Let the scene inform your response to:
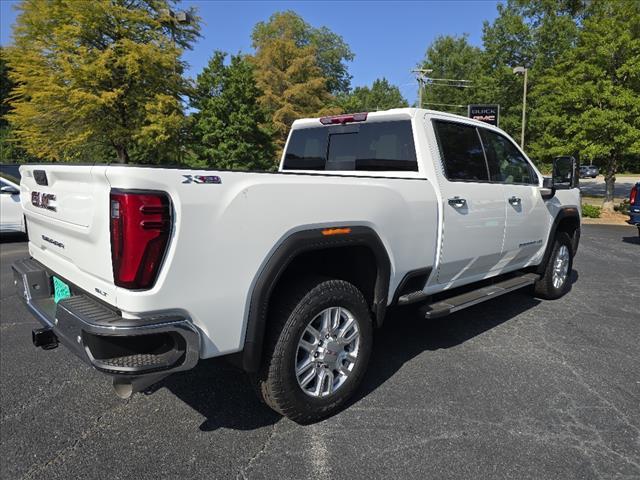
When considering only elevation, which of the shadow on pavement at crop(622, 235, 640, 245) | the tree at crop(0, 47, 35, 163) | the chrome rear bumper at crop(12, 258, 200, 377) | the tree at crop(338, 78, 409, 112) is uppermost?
the tree at crop(338, 78, 409, 112)

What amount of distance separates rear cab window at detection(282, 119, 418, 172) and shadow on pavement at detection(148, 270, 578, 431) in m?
1.54

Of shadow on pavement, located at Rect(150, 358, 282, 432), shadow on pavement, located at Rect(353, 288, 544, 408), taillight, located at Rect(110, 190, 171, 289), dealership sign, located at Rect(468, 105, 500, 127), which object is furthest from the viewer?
dealership sign, located at Rect(468, 105, 500, 127)

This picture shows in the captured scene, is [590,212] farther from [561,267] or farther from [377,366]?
[377,366]

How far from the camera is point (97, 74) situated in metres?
19.1

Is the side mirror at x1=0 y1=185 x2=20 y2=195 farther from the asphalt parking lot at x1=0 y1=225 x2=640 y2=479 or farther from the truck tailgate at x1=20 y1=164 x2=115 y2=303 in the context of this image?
the truck tailgate at x1=20 y1=164 x2=115 y2=303

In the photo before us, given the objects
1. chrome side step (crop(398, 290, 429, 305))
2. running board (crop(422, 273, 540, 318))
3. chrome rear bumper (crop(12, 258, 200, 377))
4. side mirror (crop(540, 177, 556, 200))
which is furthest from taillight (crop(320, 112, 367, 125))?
chrome rear bumper (crop(12, 258, 200, 377))

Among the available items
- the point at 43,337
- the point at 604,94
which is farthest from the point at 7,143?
the point at 43,337

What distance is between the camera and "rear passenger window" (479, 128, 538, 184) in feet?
14.0

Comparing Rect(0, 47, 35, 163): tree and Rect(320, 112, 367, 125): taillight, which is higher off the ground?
Rect(0, 47, 35, 163): tree

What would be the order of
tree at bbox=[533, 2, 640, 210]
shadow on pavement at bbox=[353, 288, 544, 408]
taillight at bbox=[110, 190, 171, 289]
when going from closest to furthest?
taillight at bbox=[110, 190, 171, 289] → shadow on pavement at bbox=[353, 288, 544, 408] → tree at bbox=[533, 2, 640, 210]

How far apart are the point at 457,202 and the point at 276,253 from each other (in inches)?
69.7

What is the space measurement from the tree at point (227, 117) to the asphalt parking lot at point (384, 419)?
2056 centimetres

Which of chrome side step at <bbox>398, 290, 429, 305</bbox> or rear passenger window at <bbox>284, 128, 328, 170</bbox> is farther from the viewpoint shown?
rear passenger window at <bbox>284, 128, 328, 170</bbox>

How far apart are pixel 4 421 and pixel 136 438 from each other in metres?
0.90
